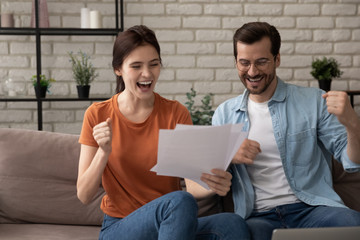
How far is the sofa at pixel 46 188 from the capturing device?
2.15 meters

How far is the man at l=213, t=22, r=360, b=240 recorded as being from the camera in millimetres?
1830

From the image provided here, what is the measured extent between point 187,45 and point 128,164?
2091 mm

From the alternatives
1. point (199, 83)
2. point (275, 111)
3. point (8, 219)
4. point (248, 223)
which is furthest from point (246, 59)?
point (199, 83)

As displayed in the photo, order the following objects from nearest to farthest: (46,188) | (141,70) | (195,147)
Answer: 1. (195,147)
2. (141,70)
3. (46,188)

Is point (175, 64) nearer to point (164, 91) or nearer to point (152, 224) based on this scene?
point (164, 91)

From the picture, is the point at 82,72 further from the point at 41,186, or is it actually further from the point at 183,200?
the point at 183,200

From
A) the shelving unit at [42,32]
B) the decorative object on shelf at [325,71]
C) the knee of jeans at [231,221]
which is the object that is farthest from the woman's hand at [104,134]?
the decorative object on shelf at [325,71]

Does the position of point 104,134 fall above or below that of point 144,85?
below

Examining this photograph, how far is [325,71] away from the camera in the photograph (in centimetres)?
356

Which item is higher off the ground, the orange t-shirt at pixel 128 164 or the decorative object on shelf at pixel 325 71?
the decorative object on shelf at pixel 325 71

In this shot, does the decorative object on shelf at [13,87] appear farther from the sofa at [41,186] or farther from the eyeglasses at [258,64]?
the eyeglasses at [258,64]

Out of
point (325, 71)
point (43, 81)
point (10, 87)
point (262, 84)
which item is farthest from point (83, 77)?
point (262, 84)

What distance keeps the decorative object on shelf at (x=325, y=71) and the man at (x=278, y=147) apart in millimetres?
1643

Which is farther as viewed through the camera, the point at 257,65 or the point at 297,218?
the point at 257,65
